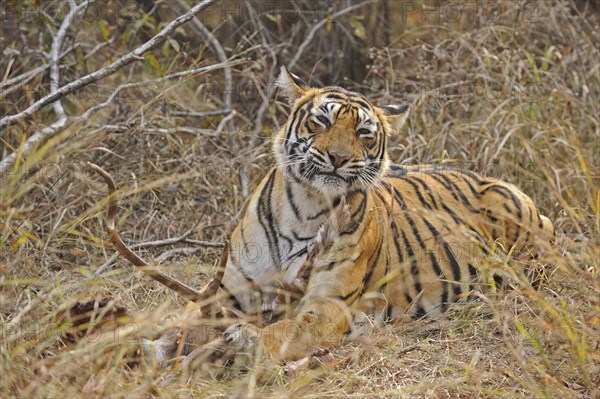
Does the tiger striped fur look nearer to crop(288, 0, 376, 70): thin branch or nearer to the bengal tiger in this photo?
the bengal tiger

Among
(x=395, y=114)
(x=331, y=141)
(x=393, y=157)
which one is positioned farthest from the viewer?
(x=393, y=157)

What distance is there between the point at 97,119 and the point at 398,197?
2091 millimetres

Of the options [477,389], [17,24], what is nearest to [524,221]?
[477,389]

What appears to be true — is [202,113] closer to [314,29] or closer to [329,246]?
[314,29]

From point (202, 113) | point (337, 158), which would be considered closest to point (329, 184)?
point (337, 158)

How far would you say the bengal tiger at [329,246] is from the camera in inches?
158

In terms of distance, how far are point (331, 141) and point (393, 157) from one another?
7.12 ft

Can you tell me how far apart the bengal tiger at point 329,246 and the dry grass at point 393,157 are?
0.59ft

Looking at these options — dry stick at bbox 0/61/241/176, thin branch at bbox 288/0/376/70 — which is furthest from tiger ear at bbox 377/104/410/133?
thin branch at bbox 288/0/376/70

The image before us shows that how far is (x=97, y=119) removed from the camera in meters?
5.82

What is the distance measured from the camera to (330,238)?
4062 millimetres

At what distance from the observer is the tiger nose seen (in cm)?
412

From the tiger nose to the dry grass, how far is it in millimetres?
810

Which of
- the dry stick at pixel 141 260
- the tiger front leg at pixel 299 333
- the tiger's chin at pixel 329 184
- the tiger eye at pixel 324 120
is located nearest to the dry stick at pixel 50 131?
the tiger eye at pixel 324 120
